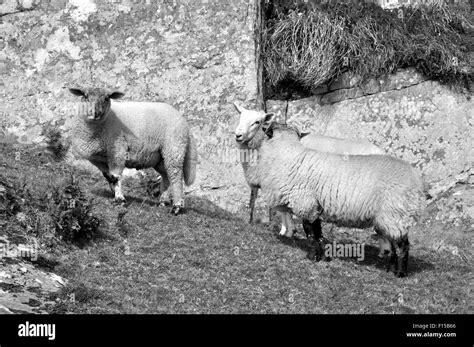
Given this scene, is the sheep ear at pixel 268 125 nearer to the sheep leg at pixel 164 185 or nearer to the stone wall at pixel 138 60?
the sheep leg at pixel 164 185

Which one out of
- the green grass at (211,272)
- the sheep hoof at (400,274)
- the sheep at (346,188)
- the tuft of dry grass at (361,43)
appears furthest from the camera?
the tuft of dry grass at (361,43)

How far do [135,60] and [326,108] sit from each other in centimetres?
438

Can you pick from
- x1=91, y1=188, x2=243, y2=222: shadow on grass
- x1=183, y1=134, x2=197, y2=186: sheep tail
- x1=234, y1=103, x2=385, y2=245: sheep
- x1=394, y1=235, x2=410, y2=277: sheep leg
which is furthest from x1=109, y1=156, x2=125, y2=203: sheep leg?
x1=394, y1=235, x2=410, y2=277: sheep leg

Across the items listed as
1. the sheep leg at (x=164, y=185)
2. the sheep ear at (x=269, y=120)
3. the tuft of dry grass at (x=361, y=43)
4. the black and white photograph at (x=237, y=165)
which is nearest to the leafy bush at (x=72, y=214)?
Result: the black and white photograph at (x=237, y=165)

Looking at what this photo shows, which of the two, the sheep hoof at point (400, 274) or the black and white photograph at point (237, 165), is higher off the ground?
the black and white photograph at point (237, 165)

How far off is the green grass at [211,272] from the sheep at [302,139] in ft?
1.22

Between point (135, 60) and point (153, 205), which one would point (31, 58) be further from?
point (153, 205)

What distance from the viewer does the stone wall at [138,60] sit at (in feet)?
60.0

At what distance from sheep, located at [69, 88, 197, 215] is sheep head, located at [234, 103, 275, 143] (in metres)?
1.68

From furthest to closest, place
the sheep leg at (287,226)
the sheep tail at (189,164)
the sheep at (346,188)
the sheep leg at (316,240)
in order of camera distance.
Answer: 1. the sheep tail at (189,164)
2. the sheep leg at (287,226)
3. the sheep leg at (316,240)
4. the sheep at (346,188)

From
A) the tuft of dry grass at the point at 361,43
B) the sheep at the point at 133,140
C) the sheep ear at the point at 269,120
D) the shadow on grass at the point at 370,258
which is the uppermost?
the tuft of dry grass at the point at 361,43

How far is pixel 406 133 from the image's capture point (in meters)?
18.6

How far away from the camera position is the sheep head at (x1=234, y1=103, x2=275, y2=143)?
14.4 m

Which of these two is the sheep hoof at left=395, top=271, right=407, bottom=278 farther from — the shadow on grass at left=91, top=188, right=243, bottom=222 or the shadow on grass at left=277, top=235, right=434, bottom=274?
the shadow on grass at left=91, top=188, right=243, bottom=222
